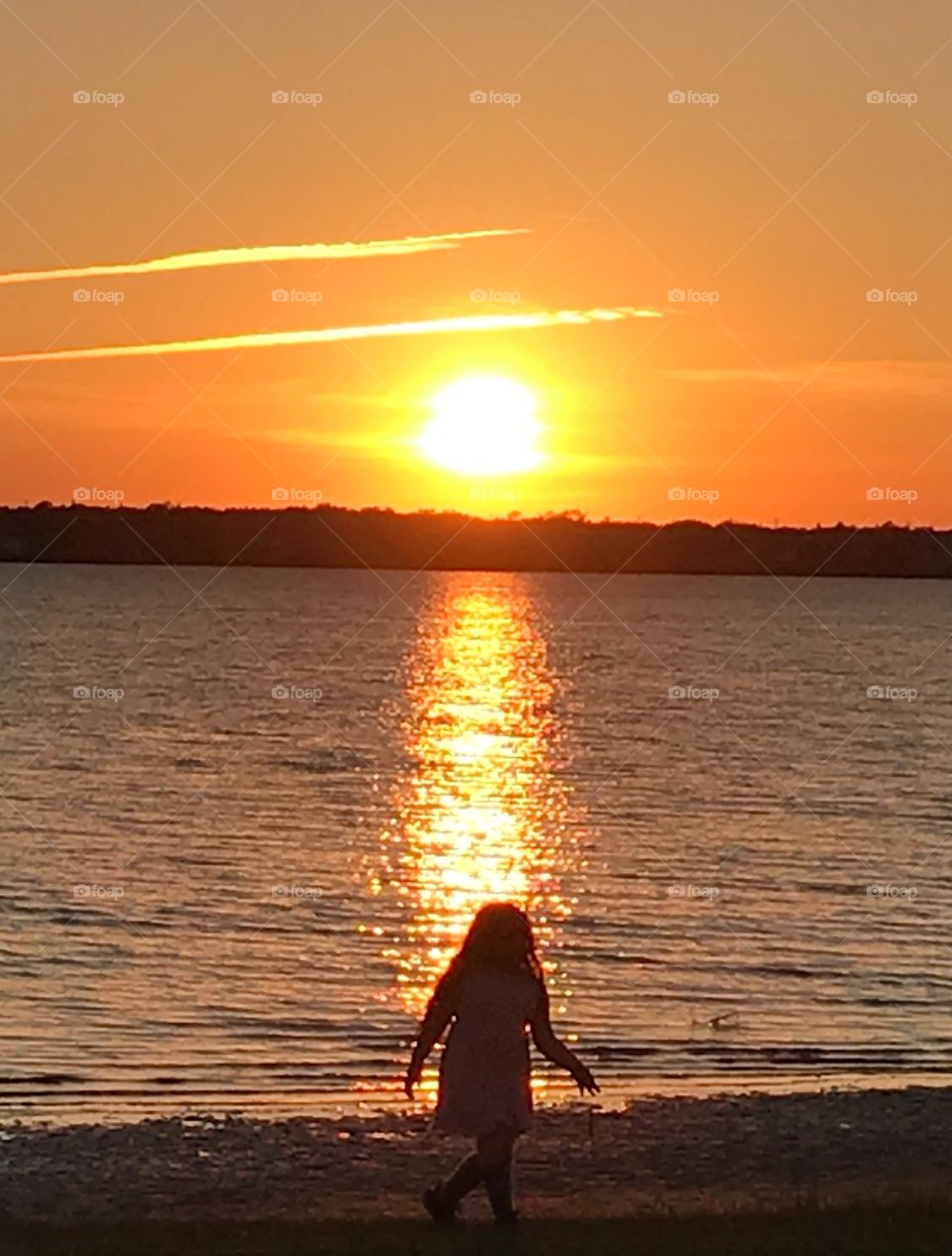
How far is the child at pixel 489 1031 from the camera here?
38.8 feet

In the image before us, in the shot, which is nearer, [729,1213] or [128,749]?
[729,1213]

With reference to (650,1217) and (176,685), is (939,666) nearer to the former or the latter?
(176,685)

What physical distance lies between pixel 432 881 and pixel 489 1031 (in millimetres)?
28266

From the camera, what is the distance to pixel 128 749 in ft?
237

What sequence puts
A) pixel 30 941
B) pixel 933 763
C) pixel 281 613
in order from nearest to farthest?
pixel 30 941
pixel 933 763
pixel 281 613

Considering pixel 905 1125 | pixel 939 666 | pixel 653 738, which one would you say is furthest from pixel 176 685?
pixel 905 1125

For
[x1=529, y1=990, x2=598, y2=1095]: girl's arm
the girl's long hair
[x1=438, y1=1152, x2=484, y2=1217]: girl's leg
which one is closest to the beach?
[x1=438, y1=1152, x2=484, y2=1217]: girl's leg

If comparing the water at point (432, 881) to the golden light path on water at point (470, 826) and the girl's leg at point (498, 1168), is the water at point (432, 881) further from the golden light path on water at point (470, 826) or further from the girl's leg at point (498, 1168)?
the girl's leg at point (498, 1168)

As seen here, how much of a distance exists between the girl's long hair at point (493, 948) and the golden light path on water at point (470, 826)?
29.7 ft

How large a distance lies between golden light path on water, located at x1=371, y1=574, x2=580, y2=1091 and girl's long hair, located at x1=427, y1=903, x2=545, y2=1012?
29.7 ft

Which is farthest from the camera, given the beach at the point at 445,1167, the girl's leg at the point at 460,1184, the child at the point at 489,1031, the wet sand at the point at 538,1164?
the wet sand at the point at 538,1164

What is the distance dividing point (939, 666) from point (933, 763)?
6650 cm

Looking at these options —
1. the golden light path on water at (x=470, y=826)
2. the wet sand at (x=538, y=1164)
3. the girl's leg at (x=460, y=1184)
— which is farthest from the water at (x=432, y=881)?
the girl's leg at (x=460, y=1184)

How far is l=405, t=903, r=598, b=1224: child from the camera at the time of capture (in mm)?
11836
